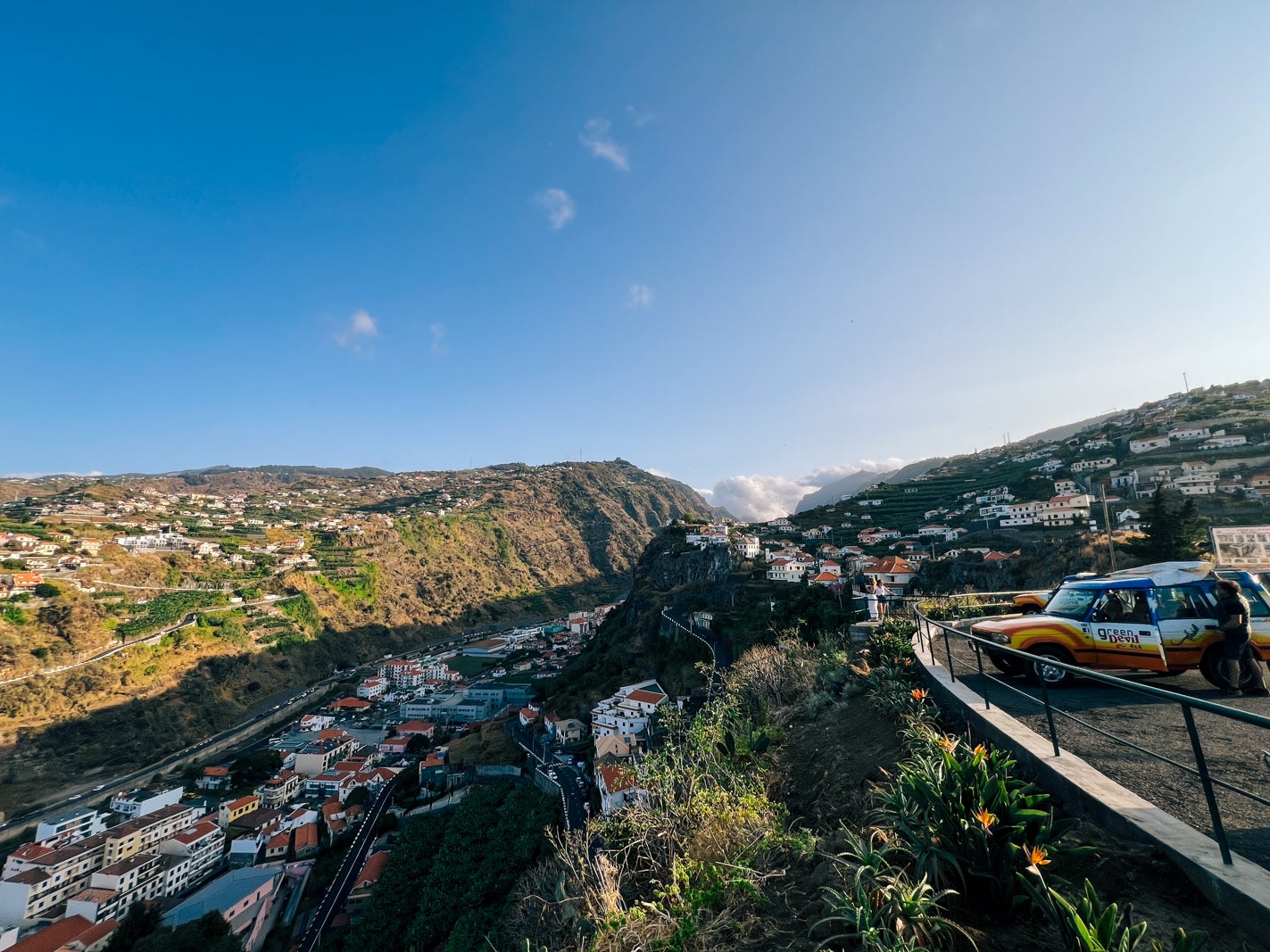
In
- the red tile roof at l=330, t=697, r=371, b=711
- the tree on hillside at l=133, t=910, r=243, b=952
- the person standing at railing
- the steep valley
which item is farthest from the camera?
the red tile roof at l=330, t=697, r=371, b=711

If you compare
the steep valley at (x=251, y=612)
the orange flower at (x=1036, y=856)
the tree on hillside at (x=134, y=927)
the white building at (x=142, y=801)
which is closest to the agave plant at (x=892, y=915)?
the orange flower at (x=1036, y=856)

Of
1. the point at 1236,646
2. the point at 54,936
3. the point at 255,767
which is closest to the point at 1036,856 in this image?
the point at 1236,646

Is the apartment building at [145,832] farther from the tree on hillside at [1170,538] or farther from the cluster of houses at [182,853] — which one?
the tree on hillside at [1170,538]

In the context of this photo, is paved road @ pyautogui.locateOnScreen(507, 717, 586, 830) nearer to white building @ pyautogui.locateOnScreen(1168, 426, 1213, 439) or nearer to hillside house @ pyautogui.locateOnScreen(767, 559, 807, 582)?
hillside house @ pyautogui.locateOnScreen(767, 559, 807, 582)

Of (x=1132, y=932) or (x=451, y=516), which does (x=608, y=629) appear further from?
(x=451, y=516)

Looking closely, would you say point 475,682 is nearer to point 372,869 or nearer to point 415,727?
point 415,727

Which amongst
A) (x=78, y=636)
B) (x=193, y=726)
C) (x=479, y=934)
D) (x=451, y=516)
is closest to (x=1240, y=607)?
(x=479, y=934)

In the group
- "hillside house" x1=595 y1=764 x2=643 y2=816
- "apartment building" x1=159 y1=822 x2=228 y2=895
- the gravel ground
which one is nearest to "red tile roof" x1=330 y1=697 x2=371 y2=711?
"apartment building" x1=159 y1=822 x2=228 y2=895
